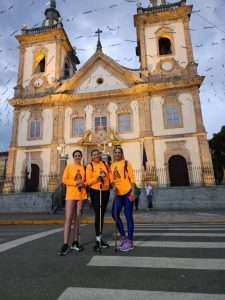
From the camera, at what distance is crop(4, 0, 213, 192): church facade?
2059 centimetres

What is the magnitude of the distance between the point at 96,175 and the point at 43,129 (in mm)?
20579

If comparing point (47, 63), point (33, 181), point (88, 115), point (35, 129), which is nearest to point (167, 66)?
point (88, 115)

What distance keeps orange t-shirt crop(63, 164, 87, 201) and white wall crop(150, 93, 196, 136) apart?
17.5 metres

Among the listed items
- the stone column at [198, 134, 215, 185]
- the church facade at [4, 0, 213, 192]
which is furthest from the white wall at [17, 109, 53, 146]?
the stone column at [198, 134, 215, 185]

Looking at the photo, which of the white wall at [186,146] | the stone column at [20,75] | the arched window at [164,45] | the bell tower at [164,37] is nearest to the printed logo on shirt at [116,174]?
the white wall at [186,146]

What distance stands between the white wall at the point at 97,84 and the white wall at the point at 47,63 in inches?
161

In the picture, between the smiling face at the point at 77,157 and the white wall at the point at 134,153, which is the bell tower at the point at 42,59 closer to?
the white wall at the point at 134,153

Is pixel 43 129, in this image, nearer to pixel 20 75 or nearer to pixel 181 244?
pixel 20 75

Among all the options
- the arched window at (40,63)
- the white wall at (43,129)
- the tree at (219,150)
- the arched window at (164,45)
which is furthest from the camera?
the tree at (219,150)

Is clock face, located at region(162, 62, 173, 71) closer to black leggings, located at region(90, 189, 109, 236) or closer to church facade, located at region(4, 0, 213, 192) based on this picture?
church facade, located at region(4, 0, 213, 192)

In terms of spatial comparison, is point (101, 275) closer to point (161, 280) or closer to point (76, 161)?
point (161, 280)

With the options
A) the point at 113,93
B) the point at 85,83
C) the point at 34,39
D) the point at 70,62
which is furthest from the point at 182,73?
the point at 34,39

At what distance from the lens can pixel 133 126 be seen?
21969 millimetres

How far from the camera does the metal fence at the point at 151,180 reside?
19031mm
